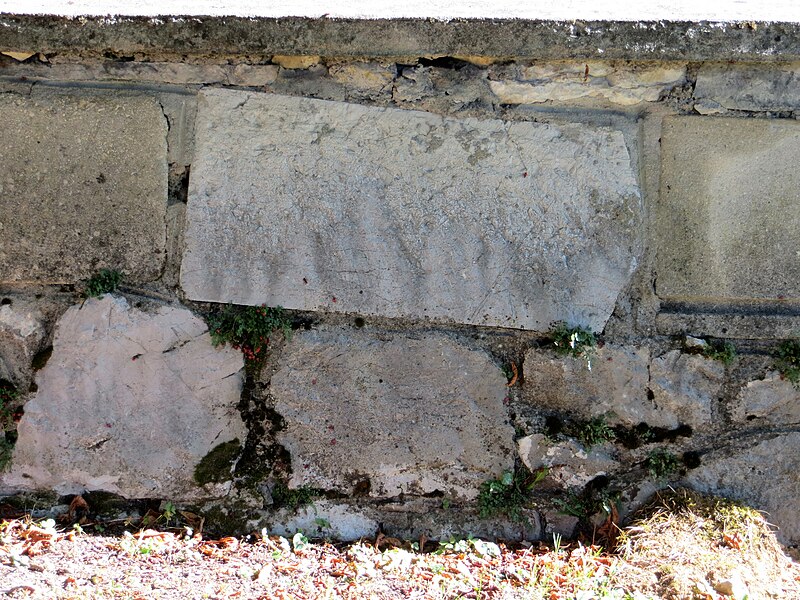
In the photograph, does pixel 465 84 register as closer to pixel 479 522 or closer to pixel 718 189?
pixel 718 189

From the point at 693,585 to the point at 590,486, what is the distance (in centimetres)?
48

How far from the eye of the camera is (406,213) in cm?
239

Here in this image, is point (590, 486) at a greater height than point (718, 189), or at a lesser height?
lesser

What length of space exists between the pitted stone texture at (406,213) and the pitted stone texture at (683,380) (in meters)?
0.27

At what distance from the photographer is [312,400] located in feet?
8.00

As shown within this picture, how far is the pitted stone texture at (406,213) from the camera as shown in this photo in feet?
7.73

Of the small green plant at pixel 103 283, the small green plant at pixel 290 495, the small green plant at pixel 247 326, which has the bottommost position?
the small green plant at pixel 290 495

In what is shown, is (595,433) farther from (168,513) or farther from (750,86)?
(168,513)

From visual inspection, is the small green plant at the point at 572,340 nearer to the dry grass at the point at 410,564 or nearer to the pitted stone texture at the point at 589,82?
the dry grass at the point at 410,564

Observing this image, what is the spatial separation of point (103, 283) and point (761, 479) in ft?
7.38

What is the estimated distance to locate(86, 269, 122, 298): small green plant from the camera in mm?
2344

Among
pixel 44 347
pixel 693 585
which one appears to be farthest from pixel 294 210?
pixel 693 585

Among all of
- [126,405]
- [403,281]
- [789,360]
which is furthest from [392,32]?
[789,360]

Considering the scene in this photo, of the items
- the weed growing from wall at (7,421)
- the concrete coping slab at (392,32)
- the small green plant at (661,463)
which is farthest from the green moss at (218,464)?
the small green plant at (661,463)
